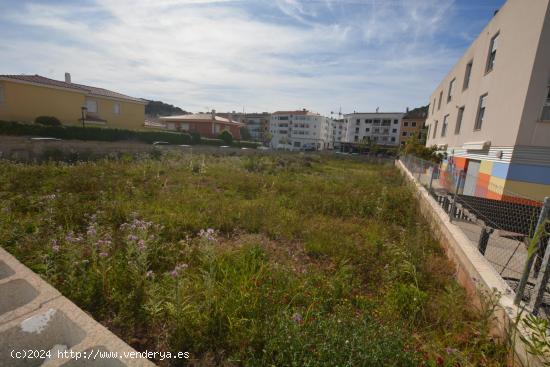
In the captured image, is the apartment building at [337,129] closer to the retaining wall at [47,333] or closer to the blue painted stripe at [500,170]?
the blue painted stripe at [500,170]

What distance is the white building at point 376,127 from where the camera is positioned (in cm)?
6341

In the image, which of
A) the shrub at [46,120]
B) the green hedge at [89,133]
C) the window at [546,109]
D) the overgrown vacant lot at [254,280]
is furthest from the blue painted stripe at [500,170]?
the shrub at [46,120]

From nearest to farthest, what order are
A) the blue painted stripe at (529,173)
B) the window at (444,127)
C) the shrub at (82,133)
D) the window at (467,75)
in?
1. the blue painted stripe at (529,173)
2. the window at (467,75)
3. the shrub at (82,133)
4. the window at (444,127)

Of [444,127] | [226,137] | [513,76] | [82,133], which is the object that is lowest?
[82,133]

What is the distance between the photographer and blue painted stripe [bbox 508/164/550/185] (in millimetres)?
7477

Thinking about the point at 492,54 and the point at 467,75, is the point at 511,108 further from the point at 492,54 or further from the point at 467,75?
the point at 467,75

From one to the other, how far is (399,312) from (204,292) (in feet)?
7.74

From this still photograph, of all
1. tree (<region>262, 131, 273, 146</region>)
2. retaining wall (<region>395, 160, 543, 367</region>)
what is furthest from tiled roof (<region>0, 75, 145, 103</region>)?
tree (<region>262, 131, 273, 146</region>)

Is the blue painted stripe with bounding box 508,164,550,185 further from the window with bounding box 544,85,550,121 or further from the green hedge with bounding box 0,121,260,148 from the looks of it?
the green hedge with bounding box 0,121,260,148

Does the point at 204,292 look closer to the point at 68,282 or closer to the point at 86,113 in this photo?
the point at 68,282

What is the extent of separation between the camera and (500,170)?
27.5 feet

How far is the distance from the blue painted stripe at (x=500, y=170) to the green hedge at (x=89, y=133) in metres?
26.0

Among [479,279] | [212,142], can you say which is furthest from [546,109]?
[212,142]

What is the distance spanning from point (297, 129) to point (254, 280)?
78.2 metres
